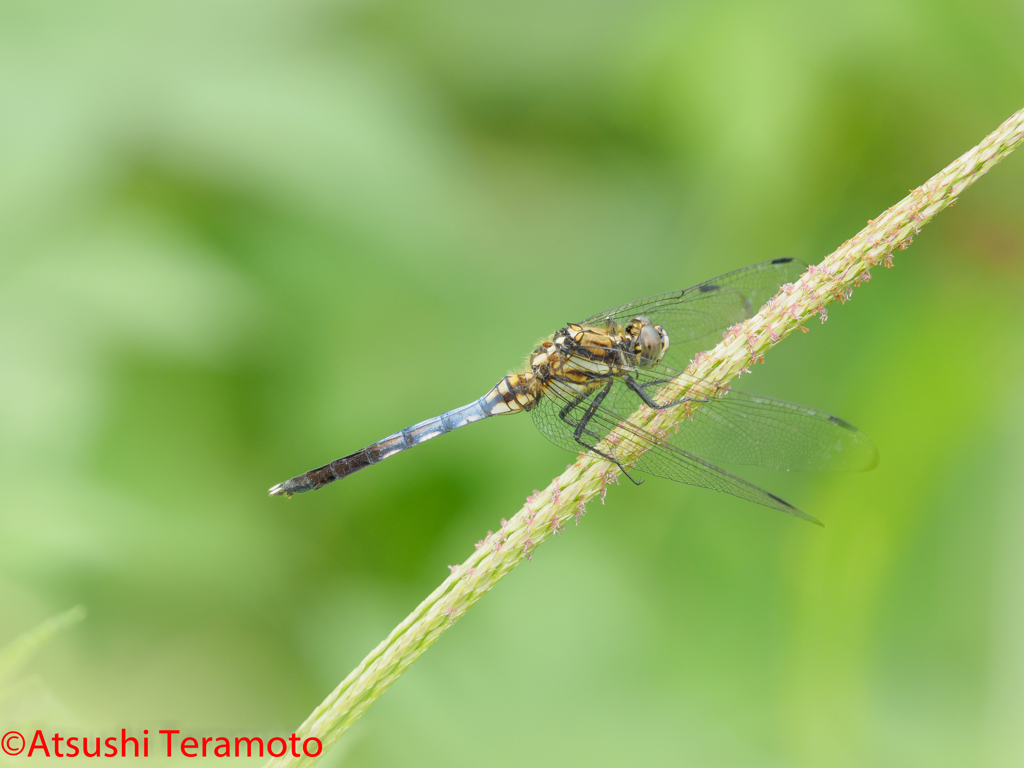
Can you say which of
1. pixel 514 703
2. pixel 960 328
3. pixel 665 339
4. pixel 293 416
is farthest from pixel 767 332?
pixel 293 416

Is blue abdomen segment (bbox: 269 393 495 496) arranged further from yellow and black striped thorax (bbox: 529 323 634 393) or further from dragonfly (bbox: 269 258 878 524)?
yellow and black striped thorax (bbox: 529 323 634 393)

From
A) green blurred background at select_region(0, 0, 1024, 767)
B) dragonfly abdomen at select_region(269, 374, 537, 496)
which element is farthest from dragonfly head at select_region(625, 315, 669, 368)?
green blurred background at select_region(0, 0, 1024, 767)

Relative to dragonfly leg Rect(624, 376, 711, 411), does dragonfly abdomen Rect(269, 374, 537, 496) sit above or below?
above

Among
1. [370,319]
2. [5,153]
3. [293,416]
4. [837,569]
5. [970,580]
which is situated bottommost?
[970,580]

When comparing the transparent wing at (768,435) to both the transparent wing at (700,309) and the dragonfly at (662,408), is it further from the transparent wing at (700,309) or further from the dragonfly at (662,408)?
the transparent wing at (700,309)

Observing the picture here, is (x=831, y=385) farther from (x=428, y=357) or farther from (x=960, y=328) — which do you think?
(x=428, y=357)

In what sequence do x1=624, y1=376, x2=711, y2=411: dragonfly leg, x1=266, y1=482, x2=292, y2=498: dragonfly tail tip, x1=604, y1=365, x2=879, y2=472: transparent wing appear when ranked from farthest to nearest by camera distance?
x1=266, y1=482, x2=292, y2=498: dragonfly tail tip → x1=604, y1=365, x2=879, y2=472: transparent wing → x1=624, y1=376, x2=711, y2=411: dragonfly leg

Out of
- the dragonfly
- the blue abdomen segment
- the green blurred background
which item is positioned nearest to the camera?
the dragonfly
